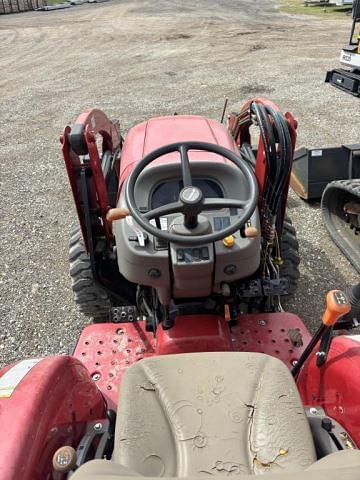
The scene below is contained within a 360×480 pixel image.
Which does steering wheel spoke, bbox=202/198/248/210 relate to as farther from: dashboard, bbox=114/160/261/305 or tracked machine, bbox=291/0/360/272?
tracked machine, bbox=291/0/360/272

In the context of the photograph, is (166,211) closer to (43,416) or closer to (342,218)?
(43,416)

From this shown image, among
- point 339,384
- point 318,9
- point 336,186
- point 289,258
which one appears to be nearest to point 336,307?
point 339,384

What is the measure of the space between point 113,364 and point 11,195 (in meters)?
3.14

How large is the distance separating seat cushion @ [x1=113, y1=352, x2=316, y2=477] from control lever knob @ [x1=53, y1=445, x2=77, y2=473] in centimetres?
13

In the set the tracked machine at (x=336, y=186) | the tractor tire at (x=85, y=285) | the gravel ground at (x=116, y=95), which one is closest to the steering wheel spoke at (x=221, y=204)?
the tractor tire at (x=85, y=285)

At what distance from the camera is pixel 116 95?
8.04 metres

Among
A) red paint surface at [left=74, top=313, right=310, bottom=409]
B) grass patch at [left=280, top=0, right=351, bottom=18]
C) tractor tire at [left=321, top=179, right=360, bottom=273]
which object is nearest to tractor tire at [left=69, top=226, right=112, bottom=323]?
red paint surface at [left=74, top=313, right=310, bottom=409]

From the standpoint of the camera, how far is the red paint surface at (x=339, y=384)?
1.47 metres

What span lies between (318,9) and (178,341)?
18974mm

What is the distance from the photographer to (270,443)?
4.55 ft

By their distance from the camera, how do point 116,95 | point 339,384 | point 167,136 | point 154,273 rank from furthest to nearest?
point 116,95, point 167,136, point 154,273, point 339,384

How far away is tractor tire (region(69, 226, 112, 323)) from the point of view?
267 cm

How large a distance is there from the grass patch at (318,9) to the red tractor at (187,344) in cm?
1604

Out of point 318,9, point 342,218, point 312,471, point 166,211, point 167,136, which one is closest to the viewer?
point 312,471
